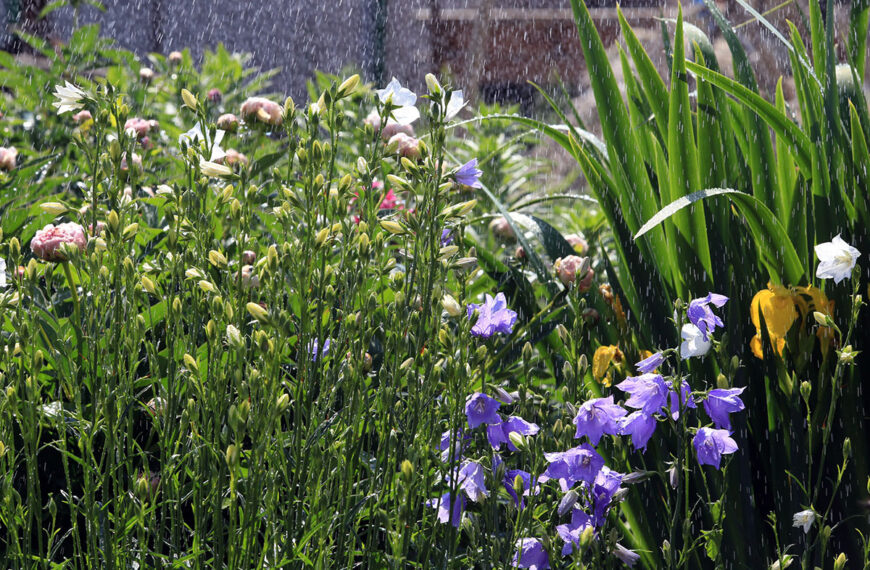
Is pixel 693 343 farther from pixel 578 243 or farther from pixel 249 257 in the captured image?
pixel 578 243

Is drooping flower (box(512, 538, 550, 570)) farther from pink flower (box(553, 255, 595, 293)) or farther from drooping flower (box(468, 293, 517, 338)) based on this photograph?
pink flower (box(553, 255, 595, 293))

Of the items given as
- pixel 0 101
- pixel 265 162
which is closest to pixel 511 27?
pixel 0 101

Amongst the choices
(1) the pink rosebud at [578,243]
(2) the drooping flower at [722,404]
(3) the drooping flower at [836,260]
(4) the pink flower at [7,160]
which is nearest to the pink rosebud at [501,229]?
(1) the pink rosebud at [578,243]

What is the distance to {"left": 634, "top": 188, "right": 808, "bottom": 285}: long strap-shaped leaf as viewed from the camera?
4.74ft

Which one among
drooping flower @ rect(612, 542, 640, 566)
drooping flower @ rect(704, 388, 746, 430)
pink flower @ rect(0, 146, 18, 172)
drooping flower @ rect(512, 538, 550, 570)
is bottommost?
drooping flower @ rect(512, 538, 550, 570)

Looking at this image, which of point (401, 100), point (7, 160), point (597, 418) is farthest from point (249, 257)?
point (7, 160)

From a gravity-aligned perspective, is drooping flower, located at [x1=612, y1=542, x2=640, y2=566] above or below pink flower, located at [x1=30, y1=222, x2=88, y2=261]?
below

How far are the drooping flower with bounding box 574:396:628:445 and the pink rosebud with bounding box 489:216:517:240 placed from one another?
108 cm

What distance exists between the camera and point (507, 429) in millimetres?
1280

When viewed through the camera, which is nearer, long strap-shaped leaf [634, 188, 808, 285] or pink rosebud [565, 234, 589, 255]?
long strap-shaped leaf [634, 188, 808, 285]

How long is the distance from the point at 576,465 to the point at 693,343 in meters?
0.23

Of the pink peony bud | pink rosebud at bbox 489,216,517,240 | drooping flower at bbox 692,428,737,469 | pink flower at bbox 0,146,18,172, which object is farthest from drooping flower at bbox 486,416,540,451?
pink flower at bbox 0,146,18,172

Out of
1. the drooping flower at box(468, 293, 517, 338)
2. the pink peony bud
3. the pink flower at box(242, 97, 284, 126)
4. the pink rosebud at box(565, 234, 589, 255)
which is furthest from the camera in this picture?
the pink rosebud at box(565, 234, 589, 255)

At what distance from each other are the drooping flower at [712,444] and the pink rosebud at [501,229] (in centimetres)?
112
